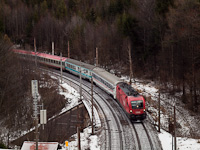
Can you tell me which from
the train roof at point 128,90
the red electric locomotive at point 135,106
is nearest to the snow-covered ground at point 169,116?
the red electric locomotive at point 135,106

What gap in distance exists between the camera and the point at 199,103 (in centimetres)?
3506

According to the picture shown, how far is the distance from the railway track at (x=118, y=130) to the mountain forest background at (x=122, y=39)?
10.4 metres

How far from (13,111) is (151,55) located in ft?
91.8

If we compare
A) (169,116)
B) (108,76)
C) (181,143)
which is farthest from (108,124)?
(108,76)

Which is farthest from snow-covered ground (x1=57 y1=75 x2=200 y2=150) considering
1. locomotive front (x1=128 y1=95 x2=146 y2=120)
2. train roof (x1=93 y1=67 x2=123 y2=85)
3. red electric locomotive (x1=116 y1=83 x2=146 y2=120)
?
train roof (x1=93 y1=67 x2=123 y2=85)

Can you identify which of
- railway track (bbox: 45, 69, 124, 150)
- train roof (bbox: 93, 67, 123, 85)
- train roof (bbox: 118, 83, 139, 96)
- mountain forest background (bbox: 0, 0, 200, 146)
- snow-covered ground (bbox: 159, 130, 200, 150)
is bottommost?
snow-covered ground (bbox: 159, 130, 200, 150)

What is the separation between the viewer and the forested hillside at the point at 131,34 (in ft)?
119

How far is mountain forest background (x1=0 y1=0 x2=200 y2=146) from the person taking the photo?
33875 mm

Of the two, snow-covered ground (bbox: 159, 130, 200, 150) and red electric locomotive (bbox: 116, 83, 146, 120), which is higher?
red electric locomotive (bbox: 116, 83, 146, 120)

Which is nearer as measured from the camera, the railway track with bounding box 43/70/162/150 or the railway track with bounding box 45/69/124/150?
the railway track with bounding box 43/70/162/150

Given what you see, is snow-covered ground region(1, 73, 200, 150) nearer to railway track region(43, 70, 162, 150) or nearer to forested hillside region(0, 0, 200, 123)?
A: railway track region(43, 70, 162, 150)

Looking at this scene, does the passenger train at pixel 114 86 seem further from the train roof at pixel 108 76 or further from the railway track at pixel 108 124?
the railway track at pixel 108 124

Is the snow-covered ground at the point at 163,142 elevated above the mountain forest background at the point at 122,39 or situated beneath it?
situated beneath

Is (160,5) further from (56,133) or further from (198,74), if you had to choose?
(56,133)
